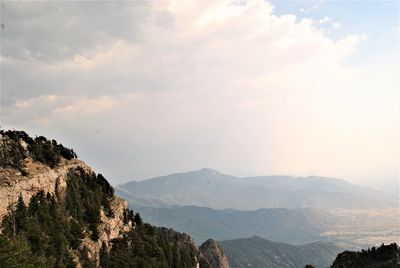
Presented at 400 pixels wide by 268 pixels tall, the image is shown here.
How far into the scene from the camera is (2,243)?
201 feet

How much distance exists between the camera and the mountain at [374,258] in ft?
258

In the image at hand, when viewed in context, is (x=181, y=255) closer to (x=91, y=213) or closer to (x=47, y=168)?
(x=91, y=213)

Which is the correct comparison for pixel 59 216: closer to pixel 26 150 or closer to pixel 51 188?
pixel 51 188

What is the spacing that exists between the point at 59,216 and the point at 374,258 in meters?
62.3

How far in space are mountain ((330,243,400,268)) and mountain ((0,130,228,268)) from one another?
47256 mm

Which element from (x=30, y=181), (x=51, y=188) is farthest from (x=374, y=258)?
(x=30, y=181)

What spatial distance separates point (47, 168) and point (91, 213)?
46.3ft

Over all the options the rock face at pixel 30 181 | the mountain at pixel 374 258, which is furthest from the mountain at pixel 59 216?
the mountain at pixel 374 258

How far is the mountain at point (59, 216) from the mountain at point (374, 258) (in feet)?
155

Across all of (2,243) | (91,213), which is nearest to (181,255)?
(91,213)

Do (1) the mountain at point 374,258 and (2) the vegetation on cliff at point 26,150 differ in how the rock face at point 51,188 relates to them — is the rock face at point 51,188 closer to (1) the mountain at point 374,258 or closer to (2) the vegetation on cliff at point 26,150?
(2) the vegetation on cliff at point 26,150

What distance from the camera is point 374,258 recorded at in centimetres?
8650

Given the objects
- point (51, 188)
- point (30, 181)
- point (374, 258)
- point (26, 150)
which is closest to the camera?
point (30, 181)

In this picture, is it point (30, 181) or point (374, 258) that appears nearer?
point (30, 181)
